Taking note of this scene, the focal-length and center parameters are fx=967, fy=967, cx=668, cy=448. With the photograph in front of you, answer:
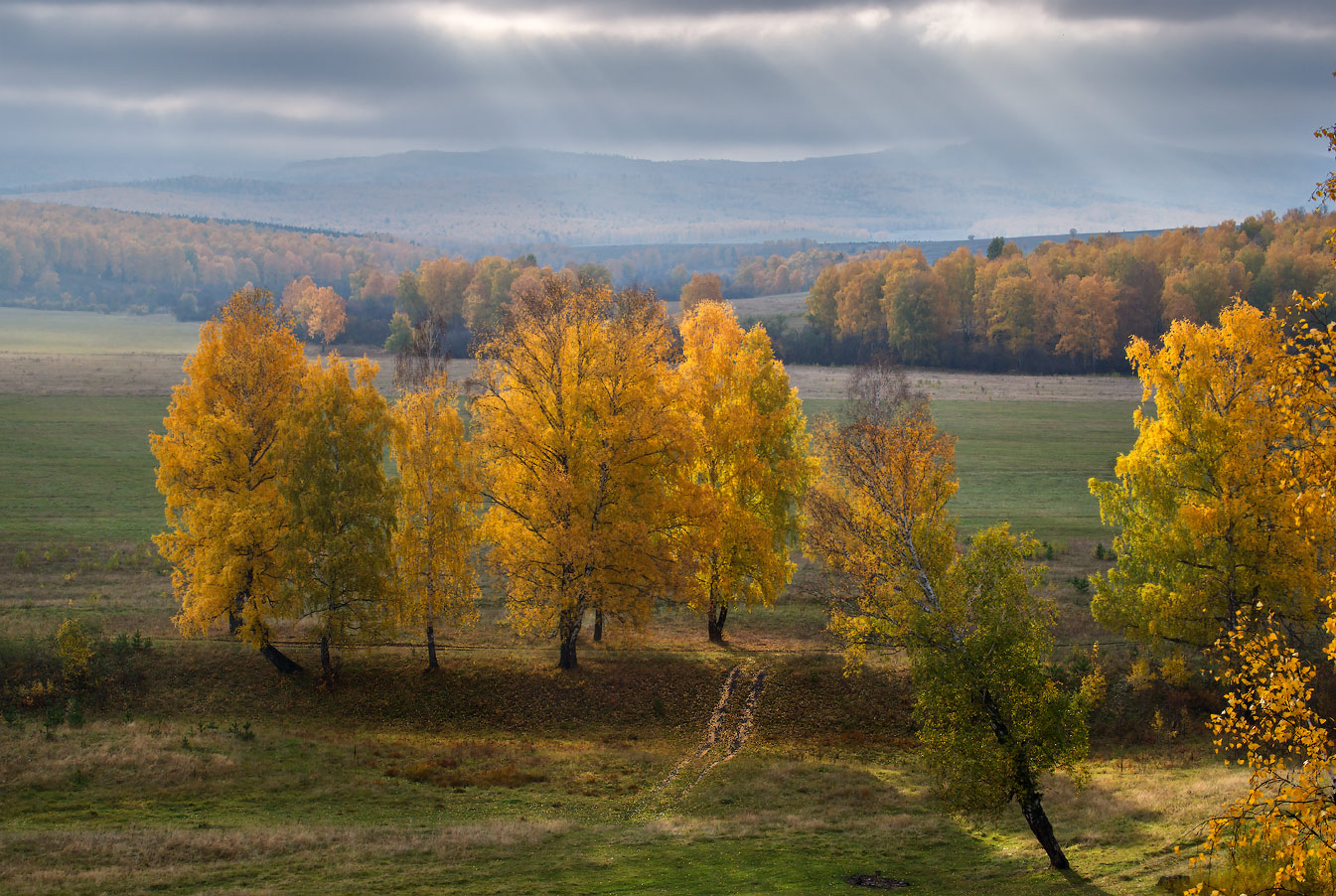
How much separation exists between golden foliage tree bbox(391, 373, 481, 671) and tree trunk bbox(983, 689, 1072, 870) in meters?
21.0

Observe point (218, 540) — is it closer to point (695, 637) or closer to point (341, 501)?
point (341, 501)

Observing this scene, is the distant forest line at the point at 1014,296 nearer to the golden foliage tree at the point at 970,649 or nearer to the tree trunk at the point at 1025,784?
the golden foliage tree at the point at 970,649

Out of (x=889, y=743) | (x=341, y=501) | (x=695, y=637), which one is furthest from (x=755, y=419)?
(x=341, y=501)

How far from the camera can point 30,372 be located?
10712cm

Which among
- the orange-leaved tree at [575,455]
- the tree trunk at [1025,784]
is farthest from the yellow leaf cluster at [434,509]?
the tree trunk at [1025,784]

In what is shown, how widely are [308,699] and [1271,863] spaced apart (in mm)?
28231

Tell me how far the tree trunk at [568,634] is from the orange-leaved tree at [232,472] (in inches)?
373

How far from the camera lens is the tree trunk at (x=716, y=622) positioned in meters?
40.1

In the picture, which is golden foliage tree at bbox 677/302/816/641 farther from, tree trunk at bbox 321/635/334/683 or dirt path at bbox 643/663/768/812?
tree trunk at bbox 321/635/334/683

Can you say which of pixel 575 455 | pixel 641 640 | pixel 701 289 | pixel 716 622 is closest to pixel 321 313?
pixel 701 289

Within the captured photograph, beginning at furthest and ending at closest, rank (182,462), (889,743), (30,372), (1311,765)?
(30,372) → (182,462) → (889,743) → (1311,765)

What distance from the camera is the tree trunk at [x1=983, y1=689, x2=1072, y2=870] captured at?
19.0 metres

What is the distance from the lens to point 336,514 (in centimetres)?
3347

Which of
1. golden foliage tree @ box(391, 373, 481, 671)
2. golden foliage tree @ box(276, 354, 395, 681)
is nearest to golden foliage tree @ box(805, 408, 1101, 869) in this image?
golden foliage tree @ box(391, 373, 481, 671)
